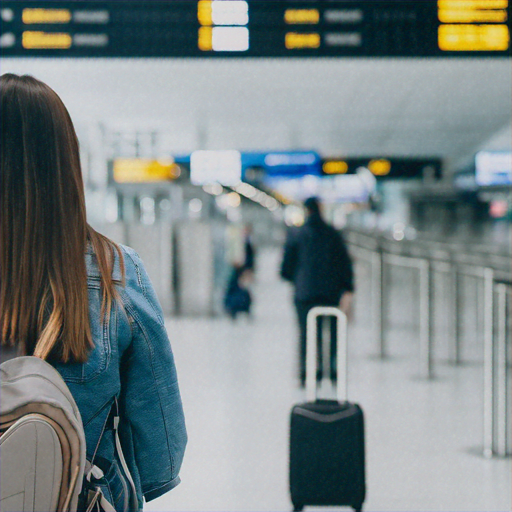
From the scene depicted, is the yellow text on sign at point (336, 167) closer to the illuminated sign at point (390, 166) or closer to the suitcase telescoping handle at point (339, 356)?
the illuminated sign at point (390, 166)

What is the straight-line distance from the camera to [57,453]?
1.15m

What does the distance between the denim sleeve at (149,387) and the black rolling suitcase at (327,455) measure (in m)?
1.77

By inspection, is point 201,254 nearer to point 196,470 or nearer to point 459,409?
point 459,409

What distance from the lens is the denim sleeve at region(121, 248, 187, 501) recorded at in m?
1.35

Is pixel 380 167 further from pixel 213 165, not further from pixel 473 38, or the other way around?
pixel 473 38

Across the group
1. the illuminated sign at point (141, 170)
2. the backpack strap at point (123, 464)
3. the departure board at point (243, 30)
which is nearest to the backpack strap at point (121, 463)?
the backpack strap at point (123, 464)

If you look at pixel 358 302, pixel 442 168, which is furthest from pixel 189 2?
pixel 442 168

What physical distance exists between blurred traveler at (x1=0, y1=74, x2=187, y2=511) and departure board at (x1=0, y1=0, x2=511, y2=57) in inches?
154

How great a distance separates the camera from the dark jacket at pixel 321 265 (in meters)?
5.53

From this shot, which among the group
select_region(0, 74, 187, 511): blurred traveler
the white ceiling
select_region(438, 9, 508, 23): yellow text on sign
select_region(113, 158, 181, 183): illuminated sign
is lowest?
select_region(0, 74, 187, 511): blurred traveler

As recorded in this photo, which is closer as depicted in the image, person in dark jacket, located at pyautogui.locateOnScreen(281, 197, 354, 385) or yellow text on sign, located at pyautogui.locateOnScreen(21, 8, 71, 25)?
yellow text on sign, located at pyautogui.locateOnScreen(21, 8, 71, 25)

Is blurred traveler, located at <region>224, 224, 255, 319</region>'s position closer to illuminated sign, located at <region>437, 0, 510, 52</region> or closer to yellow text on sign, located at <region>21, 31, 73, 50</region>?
yellow text on sign, located at <region>21, 31, 73, 50</region>

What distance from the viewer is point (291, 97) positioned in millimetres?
8219

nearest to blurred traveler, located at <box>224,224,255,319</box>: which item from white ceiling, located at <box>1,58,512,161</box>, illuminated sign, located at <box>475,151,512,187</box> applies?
white ceiling, located at <box>1,58,512,161</box>
